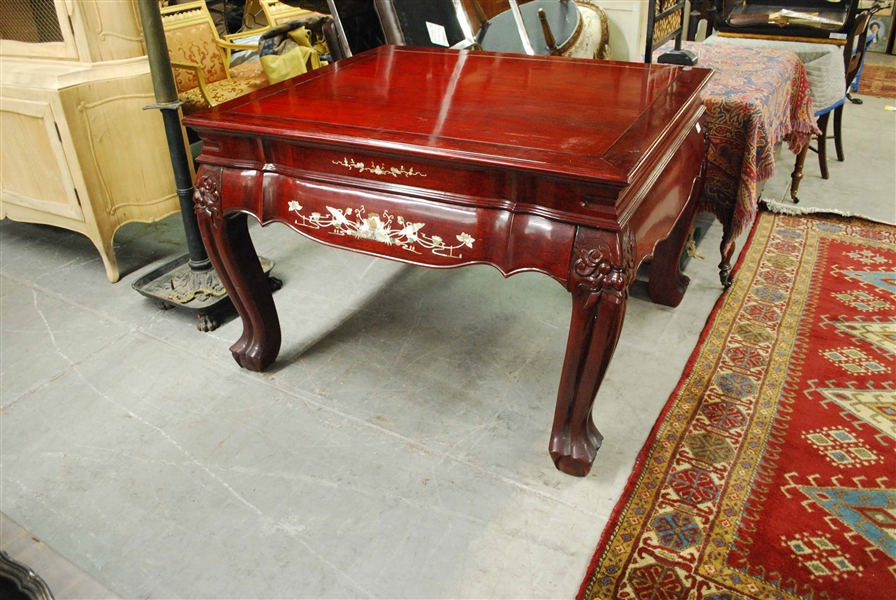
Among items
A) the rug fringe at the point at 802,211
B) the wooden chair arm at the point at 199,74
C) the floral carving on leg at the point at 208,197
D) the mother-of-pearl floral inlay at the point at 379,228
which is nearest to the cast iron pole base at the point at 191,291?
the floral carving on leg at the point at 208,197

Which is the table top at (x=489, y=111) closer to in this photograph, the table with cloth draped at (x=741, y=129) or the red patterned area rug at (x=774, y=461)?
the table with cloth draped at (x=741, y=129)

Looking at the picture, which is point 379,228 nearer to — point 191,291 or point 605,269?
point 605,269

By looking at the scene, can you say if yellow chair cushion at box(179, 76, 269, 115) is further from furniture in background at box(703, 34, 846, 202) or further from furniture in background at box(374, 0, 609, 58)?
furniture in background at box(703, 34, 846, 202)

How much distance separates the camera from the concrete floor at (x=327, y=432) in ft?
4.73

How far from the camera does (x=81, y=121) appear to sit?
91.3 inches

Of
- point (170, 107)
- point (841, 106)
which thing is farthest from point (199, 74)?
point (841, 106)

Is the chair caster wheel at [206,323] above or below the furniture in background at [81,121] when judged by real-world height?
below

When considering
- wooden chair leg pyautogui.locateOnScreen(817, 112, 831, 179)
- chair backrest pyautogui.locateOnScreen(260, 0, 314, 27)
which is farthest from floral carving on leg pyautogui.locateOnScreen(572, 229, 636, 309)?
chair backrest pyautogui.locateOnScreen(260, 0, 314, 27)

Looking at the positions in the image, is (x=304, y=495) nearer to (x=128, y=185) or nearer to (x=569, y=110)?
(x=569, y=110)

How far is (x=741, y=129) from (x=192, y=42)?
9.47ft

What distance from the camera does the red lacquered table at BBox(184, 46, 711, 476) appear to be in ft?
4.40

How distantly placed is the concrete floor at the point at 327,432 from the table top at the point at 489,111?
78cm

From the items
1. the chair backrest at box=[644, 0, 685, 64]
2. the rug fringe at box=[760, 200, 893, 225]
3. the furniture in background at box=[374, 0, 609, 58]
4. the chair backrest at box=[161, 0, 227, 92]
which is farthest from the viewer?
the chair backrest at box=[161, 0, 227, 92]

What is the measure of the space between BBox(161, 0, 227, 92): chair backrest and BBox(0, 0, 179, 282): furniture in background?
936mm
